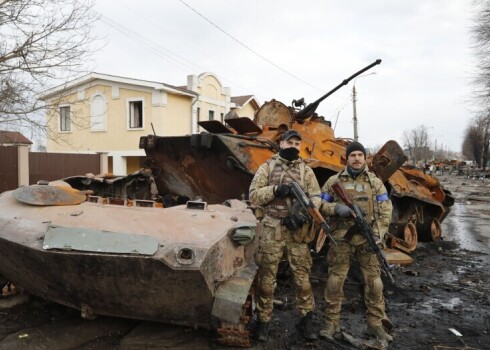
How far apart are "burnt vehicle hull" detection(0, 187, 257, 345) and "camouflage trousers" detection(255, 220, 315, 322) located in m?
0.14

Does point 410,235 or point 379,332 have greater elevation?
point 410,235

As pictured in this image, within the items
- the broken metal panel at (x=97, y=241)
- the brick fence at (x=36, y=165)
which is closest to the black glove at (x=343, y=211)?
the broken metal panel at (x=97, y=241)

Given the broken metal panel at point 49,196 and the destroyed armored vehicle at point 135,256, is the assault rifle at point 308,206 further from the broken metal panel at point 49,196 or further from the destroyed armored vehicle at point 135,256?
the broken metal panel at point 49,196

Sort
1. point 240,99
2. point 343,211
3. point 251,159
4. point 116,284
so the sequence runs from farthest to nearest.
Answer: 1. point 240,99
2. point 251,159
3. point 343,211
4. point 116,284

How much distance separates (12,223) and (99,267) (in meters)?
0.90

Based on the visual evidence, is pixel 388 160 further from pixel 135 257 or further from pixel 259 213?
pixel 135 257

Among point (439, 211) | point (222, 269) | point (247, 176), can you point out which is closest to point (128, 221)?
point (222, 269)

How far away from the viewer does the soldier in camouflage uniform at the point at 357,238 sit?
3.91 meters

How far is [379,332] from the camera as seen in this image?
3863mm

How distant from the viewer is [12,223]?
357 cm

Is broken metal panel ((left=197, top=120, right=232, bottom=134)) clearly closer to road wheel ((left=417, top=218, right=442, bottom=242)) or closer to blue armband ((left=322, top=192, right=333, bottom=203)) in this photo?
blue armband ((left=322, top=192, right=333, bottom=203))

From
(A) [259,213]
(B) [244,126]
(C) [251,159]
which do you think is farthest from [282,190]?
(B) [244,126]

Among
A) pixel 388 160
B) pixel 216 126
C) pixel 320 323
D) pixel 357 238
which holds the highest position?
pixel 216 126

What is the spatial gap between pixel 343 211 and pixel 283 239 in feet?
1.78
